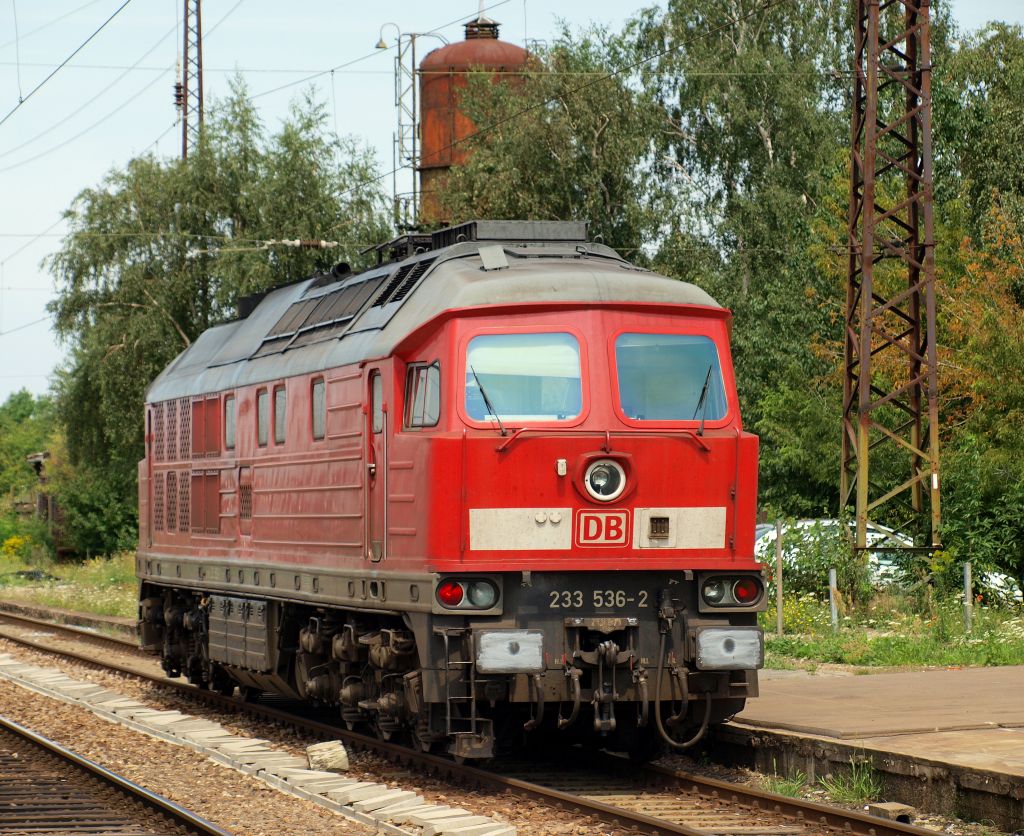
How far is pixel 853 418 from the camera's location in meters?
26.1

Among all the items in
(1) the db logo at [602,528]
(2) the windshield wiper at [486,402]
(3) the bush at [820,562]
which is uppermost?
(2) the windshield wiper at [486,402]

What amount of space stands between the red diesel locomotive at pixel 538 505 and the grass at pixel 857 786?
3.31 feet

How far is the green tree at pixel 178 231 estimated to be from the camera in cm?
3897

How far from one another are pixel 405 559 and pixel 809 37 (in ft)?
121

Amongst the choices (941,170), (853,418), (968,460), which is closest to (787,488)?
(853,418)

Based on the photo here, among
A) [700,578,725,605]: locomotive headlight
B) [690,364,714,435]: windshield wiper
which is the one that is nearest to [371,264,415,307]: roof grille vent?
[690,364,714,435]: windshield wiper

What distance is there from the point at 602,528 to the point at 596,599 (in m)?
0.48

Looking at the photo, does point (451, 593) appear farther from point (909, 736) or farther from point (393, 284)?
point (909, 736)

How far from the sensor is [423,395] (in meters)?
11.2

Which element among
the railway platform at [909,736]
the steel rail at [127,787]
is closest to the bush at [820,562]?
the railway platform at [909,736]

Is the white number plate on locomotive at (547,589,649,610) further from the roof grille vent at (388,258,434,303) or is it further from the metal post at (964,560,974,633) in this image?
the metal post at (964,560,974,633)

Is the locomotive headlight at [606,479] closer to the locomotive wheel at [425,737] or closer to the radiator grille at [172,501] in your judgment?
the locomotive wheel at [425,737]

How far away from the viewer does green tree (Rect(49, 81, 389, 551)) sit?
3897cm

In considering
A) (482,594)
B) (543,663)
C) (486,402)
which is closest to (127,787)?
(482,594)
